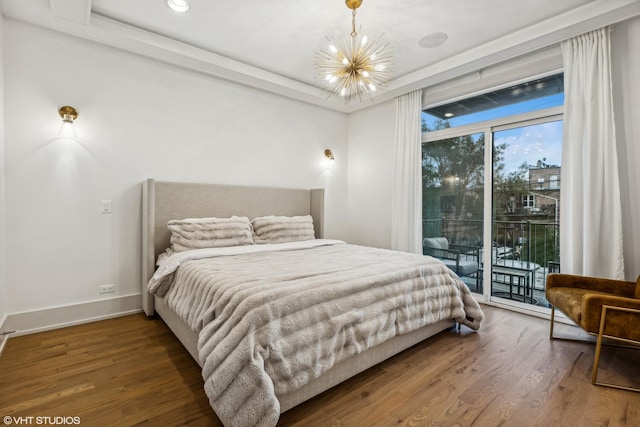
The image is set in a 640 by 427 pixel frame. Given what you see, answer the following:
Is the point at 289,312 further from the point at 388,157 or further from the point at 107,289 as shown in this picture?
the point at 388,157

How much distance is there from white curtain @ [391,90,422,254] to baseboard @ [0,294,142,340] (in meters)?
3.22

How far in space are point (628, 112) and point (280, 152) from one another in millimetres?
3605

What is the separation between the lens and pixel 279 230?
12.2 ft

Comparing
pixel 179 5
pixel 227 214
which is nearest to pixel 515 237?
pixel 227 214

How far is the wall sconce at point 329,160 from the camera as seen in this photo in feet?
15.8

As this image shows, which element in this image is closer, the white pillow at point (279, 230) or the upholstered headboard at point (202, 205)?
the upholstered headboard at point (202, 205)

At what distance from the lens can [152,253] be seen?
303 cm

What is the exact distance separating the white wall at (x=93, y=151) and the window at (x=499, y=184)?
261 centimetres

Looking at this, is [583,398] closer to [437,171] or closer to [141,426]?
[141,426]

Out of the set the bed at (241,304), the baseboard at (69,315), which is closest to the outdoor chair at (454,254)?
the bed at (241,304)

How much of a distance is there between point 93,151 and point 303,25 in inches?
91.2

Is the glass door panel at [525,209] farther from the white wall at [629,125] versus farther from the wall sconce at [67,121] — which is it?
the wall sconce at [67,121]

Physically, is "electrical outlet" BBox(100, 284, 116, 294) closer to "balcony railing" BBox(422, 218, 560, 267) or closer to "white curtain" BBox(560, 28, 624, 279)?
"balcony railing" BBox(422, 218, 560, 267)

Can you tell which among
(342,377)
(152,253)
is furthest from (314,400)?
(152,253)
